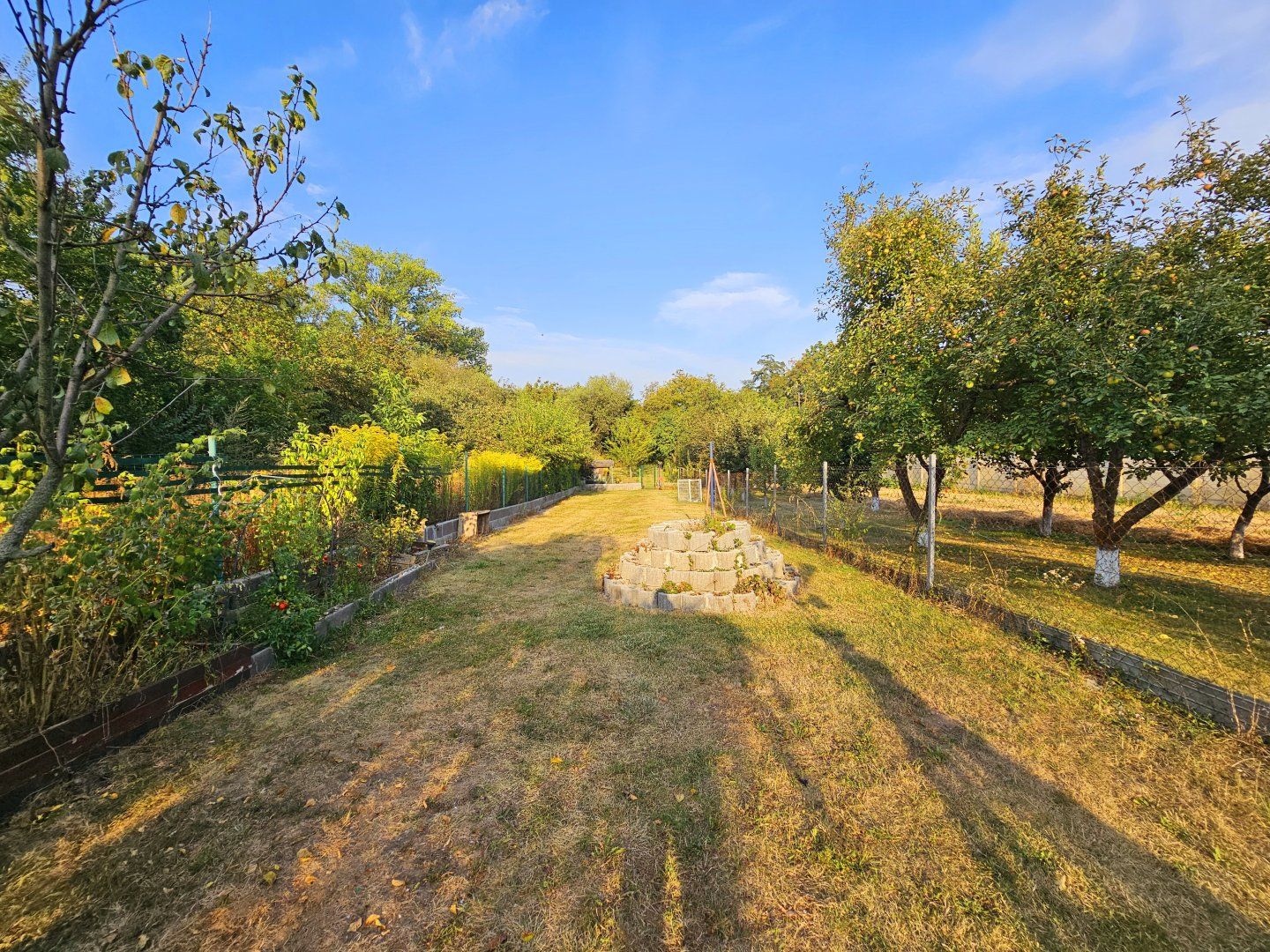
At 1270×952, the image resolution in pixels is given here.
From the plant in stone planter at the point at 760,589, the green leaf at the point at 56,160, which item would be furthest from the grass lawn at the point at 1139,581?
the green leaf at the point at 56,160

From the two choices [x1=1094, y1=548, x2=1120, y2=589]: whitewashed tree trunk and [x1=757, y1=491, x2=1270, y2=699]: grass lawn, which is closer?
[x1=757, y1=491, x2=1270, y2=699]: grass lawn

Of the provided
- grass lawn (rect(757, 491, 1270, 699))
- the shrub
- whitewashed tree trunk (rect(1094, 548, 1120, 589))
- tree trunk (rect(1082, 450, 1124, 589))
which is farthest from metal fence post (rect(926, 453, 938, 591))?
the shrub

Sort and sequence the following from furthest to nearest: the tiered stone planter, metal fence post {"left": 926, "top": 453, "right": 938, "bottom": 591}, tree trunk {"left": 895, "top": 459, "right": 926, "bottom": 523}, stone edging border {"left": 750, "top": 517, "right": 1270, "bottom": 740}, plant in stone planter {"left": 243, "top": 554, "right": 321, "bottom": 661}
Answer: tree trunk {"left": 895, "top": 459, "right": 926, "bottom": 523} < metal fence post {"left": 926, "top": 453, "right": 938, "bottom": 591} < the tiered stone planter < plant in stone planter {"left": 243, "top": 554, "right": 321, "bottom": 661} < stone edging border {"left": 750, "top": 517, "right": 1270, "bottom": 740}

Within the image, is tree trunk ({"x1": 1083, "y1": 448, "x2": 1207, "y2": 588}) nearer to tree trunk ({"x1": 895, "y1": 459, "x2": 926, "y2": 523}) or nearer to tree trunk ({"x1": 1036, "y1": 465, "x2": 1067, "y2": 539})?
tree trunk ({"x1": 1036, "y1": 465, "x2": 1067, "y2": 539})

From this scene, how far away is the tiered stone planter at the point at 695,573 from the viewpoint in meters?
5.59

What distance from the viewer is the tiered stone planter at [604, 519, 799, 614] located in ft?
18.3

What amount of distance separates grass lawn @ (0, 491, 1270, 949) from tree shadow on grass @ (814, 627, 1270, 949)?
0.04ft

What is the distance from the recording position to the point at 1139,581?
6656 mm

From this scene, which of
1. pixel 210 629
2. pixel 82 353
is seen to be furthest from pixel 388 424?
pixel 82 353

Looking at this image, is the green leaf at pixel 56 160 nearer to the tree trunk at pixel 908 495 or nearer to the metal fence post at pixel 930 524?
the metal fence post at pixel 930 524

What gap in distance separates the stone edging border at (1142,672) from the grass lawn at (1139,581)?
0.81 ft

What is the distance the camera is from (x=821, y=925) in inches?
70.9

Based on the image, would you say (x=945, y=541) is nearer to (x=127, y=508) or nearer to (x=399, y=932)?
(x=399, y=932)

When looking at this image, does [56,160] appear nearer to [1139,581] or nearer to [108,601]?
[108,601]
